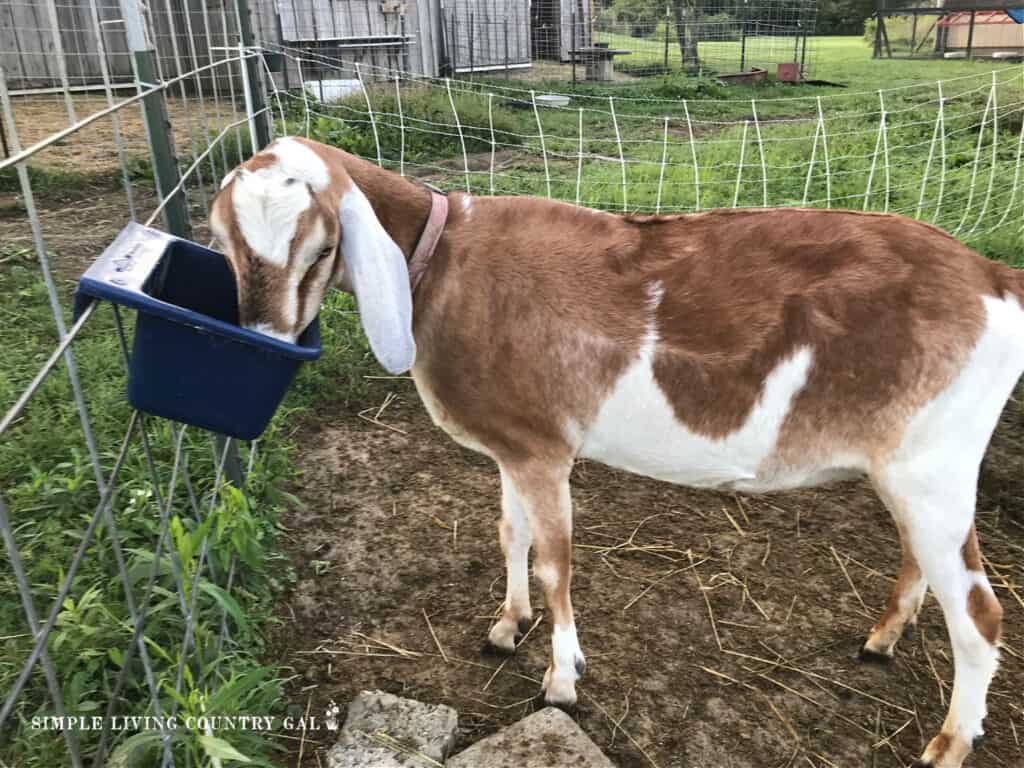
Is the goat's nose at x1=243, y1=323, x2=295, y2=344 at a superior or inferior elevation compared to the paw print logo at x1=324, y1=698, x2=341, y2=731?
superior

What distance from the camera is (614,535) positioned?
11.2 ft

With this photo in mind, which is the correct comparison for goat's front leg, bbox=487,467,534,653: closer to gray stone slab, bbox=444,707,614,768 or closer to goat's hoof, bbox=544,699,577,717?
goat's hoof, bbox=544,699,577,717

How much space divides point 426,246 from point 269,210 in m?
0.51

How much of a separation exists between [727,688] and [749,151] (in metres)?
6.77

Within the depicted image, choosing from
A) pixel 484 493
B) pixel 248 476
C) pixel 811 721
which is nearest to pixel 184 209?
pixel 248 476

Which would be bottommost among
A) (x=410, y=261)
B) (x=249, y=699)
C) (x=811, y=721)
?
(x=811, y=721)

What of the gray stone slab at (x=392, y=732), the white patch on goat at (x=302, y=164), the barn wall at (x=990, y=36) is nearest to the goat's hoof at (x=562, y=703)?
the gray stone slab at (x=392, y=732)

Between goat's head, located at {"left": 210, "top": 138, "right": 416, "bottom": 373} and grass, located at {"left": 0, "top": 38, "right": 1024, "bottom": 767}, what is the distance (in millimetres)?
645

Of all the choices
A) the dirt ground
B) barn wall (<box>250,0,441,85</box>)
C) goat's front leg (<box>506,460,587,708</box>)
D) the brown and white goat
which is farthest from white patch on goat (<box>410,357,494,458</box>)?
barn wall (<box>250,0,441,85</box>)

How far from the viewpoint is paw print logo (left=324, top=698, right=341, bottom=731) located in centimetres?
245

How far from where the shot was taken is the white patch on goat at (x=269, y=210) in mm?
2021

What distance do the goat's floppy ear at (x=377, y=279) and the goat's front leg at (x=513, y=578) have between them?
810 millimetres

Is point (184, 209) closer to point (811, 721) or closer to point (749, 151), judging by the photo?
point (811, 721)

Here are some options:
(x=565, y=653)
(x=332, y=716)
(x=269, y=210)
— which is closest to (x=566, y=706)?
(x=565, y=653)
